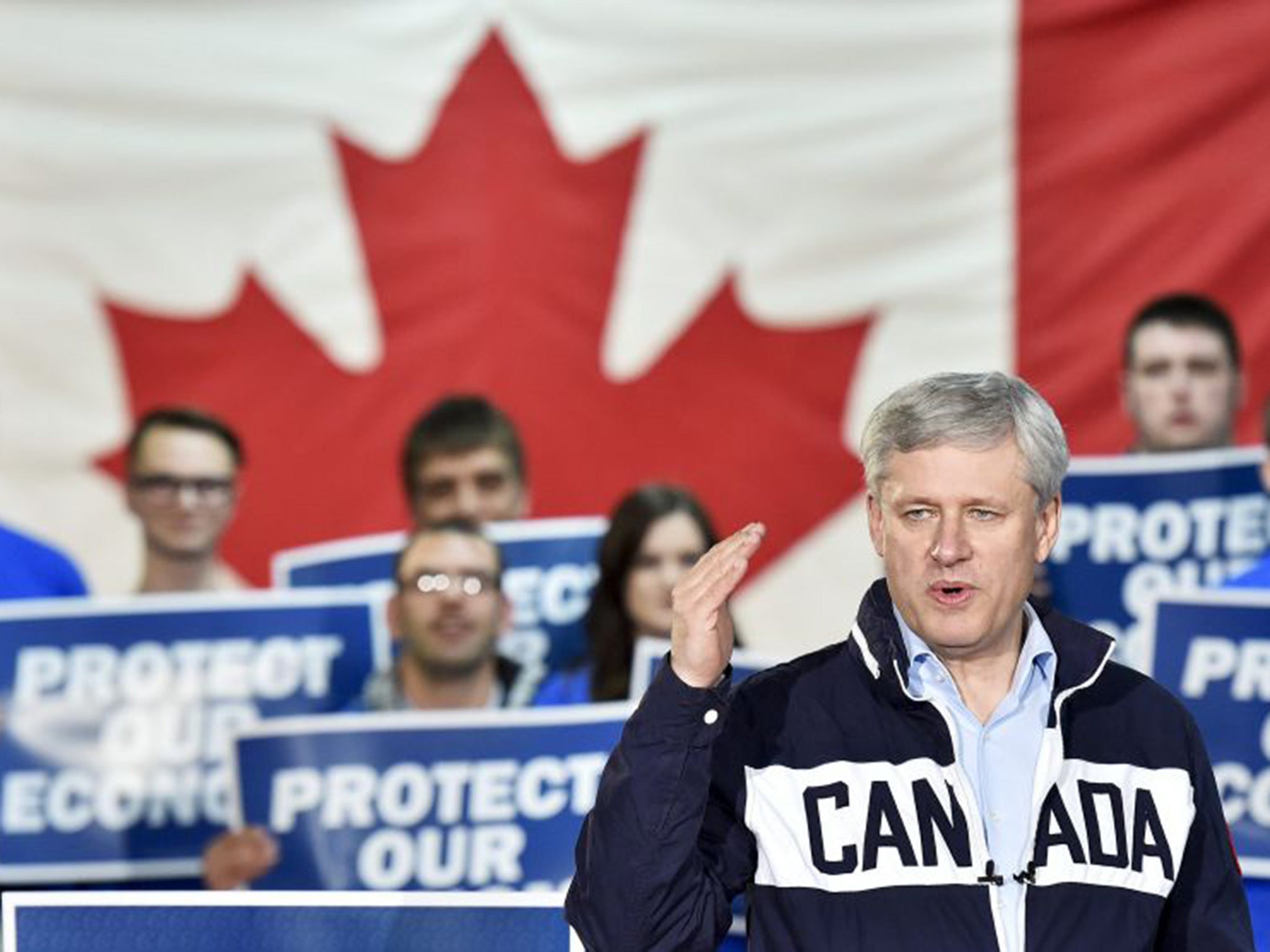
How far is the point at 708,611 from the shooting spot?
2504 mm

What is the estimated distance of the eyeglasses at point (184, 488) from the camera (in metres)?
5.99

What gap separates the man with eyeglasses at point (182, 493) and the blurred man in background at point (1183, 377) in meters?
2.04

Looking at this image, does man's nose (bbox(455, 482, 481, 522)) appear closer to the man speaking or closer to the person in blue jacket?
the person in blue jacket

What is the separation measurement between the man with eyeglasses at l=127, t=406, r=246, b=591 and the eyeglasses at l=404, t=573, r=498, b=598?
35.1 inches

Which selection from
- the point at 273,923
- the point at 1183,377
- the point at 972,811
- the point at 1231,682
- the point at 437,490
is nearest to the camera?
the point at 972,811

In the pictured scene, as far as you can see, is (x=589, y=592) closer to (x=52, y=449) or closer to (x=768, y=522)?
(x=768, y=522)

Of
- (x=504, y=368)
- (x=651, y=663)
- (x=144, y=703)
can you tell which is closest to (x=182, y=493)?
(x=144, y=703)

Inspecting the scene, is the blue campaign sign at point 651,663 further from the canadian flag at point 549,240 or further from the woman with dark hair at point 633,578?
the canadian flag at point 549,240

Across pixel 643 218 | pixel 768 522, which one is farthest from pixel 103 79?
pixel 768 522

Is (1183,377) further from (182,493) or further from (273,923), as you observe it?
(273,923)

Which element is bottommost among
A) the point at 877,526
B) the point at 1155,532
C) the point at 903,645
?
the point at 903,645

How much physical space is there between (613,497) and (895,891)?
16.6 ft

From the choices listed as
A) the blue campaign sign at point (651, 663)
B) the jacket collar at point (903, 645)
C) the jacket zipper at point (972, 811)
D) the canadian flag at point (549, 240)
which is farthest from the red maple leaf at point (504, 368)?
the jacket zipper at point (972, 811)

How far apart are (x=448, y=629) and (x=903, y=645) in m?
2.61
